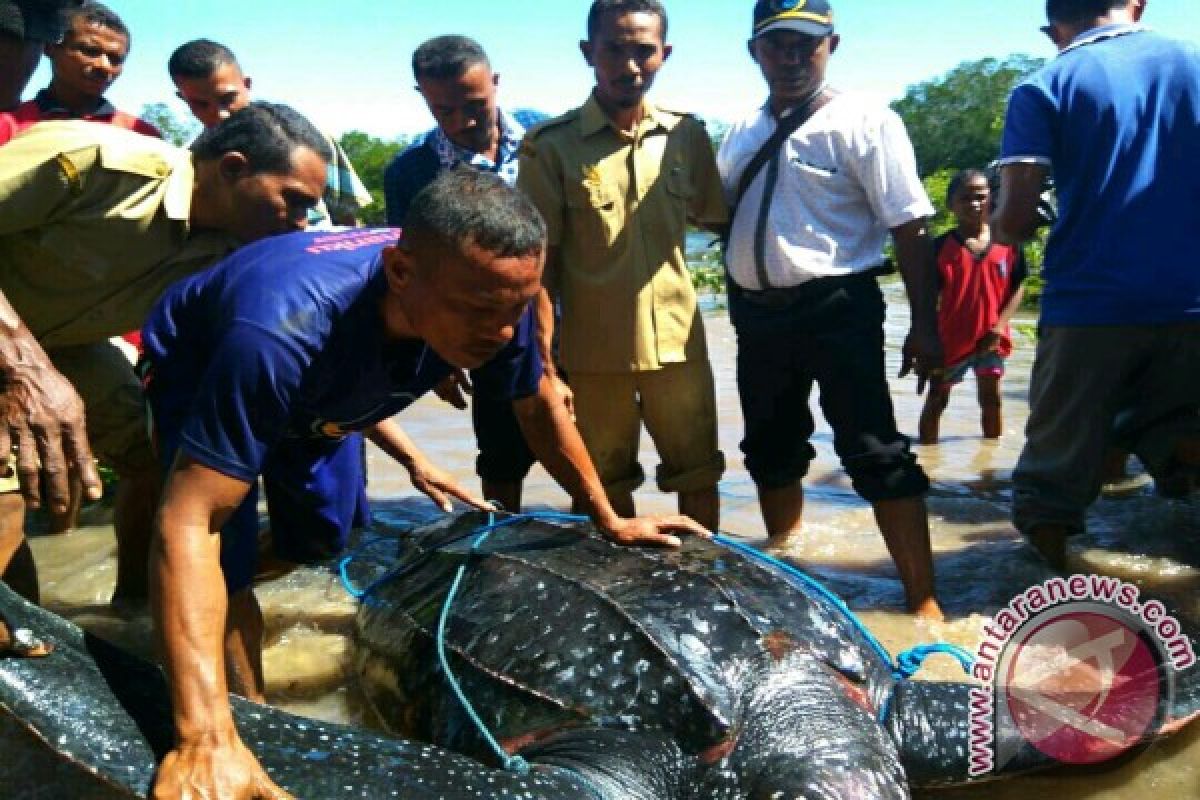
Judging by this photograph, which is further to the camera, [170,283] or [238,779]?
[170,283]

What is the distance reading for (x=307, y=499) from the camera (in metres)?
2.74

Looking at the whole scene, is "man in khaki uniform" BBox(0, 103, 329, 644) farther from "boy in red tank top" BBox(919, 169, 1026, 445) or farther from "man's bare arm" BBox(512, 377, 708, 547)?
"boy in red tank top" BBox(919, 169, 1026, 445)

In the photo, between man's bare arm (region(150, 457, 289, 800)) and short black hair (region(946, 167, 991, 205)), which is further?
short black hair (region(946, 167, 991, 205))

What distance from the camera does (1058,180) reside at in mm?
3221

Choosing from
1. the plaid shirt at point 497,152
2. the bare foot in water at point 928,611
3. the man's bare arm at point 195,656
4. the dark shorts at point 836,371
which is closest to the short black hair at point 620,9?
the plaid shirt at point 497,152

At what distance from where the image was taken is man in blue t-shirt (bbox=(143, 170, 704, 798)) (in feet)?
5.22

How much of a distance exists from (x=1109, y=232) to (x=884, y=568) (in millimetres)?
1361

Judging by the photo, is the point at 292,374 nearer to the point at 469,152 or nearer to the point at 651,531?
the point at 651,531

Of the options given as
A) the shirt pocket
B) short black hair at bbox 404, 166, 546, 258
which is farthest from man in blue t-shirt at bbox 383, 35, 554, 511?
short black hair at bbox 404, 166, 546, 258

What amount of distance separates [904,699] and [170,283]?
82.2 inches

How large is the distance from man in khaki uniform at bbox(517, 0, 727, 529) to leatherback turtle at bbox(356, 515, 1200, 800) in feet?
3.35

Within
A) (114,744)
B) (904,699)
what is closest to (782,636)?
(904,699)

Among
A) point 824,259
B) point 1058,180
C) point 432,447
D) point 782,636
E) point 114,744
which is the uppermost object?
point 1058,180

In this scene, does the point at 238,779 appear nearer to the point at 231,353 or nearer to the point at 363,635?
the point at 231,353
